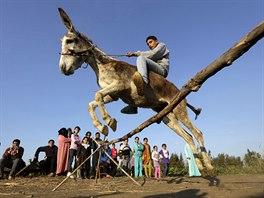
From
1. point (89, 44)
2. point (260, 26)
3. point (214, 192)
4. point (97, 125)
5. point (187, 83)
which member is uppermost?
point (89, 44)

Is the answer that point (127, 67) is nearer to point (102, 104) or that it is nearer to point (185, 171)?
point (102, 104)

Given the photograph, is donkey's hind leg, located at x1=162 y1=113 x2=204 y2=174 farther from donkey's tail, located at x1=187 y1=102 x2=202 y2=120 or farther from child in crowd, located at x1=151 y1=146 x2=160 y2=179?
child in crowd, located at x1=151 y1=146 x2=160 y2=179

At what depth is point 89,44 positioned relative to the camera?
620 centimetres

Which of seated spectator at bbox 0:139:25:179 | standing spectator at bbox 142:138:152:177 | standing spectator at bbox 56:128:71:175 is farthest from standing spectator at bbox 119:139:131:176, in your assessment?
seated spectator at bbox 0:139:25:179

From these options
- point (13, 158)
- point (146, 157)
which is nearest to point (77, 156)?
point (13, 158)

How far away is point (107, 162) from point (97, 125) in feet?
24.1

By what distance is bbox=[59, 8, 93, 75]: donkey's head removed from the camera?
222 inches

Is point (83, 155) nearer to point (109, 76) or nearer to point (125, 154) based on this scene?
point (125, 154)

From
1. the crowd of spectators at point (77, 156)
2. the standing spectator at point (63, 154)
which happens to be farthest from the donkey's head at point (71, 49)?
the standing spectator at point (63, 154)

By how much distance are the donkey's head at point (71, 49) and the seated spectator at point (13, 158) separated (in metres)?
6.36

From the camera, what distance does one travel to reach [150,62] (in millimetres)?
5977

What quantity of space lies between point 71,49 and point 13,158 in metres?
6.68

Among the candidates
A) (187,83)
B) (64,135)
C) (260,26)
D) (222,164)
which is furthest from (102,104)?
(222,164)

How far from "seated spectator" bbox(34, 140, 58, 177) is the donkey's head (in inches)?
251
